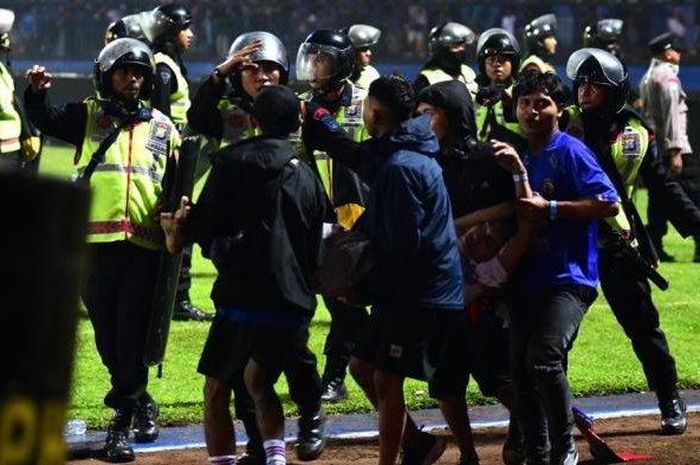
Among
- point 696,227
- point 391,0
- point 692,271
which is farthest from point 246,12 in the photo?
point 696,227

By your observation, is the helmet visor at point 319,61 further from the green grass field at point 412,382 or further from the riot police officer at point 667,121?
the riot police officer at point 667,121

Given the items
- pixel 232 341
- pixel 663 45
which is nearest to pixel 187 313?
pixel 232 341

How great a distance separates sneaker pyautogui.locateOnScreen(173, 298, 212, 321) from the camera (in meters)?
12.1

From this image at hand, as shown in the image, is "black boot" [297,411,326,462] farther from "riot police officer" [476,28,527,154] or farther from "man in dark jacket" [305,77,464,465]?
"riot police officer" [476,28,527,154]

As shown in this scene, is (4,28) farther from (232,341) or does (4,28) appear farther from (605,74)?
(232,341)

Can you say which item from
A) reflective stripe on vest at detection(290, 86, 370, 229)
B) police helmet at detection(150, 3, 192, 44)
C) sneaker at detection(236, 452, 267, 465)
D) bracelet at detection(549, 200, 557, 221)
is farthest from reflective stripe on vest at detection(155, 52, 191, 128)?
bracelet at detection(549, 200, 557, 221)

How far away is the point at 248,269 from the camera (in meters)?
6.50

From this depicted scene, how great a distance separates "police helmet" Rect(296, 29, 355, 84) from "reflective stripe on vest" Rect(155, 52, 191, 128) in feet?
8.07

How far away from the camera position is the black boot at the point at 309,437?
779 centimetres

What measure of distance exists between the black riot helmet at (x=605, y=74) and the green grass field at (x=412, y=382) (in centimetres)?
207

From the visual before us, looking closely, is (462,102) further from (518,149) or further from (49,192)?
(49,192)

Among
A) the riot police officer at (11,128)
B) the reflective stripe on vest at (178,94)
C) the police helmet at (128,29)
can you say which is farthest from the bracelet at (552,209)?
the police helmet at (128,29)

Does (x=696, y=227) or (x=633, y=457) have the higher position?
(x=696, y=227)

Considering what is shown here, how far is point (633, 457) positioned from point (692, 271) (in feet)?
26.2
